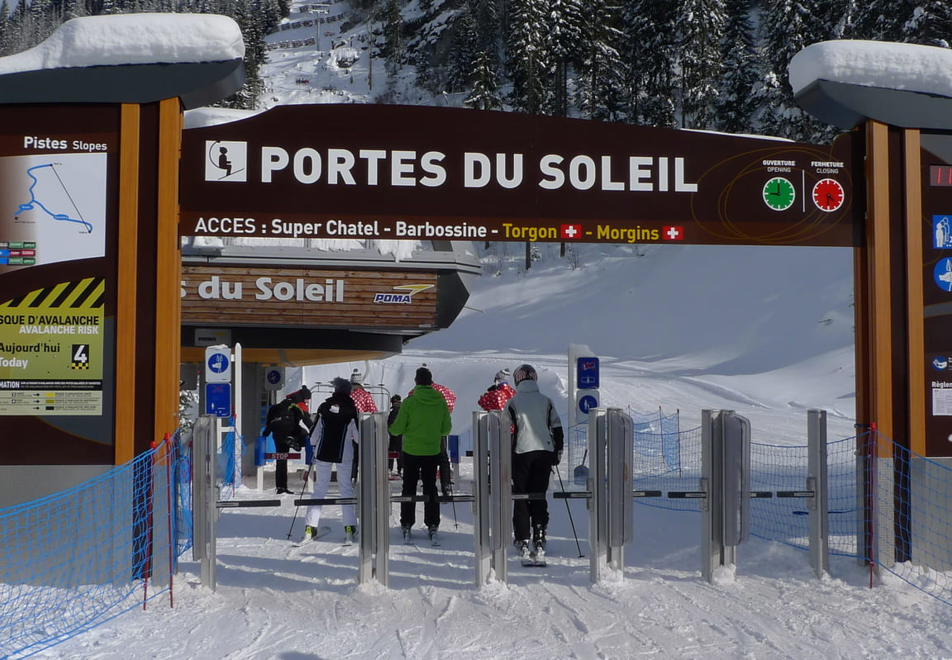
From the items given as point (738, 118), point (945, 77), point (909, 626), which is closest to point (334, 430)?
Answer: point (909, 626)

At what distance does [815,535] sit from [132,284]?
17.3 feet

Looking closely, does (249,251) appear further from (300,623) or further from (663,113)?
(663,113)

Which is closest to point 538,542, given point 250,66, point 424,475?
point 424,475

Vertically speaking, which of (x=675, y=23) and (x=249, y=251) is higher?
(x=675, y=23)

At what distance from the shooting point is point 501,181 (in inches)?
299

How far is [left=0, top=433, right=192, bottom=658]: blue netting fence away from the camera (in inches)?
272

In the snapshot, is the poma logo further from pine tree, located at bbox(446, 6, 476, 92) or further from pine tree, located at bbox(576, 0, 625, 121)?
pine tree, located at bbox(446, 6, 476, 92)

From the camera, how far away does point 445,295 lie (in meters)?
14.5

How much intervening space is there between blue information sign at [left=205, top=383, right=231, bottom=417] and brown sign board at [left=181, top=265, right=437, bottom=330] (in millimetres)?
1910

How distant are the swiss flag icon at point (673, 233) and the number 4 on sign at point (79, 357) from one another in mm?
4341

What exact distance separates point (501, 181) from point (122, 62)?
286 centimetres

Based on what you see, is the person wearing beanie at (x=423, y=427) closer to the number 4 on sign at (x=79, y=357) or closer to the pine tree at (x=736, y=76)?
the number 4 on sign at (x=79, y=357)

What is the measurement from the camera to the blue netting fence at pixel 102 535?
6914mm

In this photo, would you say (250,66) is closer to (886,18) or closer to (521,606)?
(886,18)
